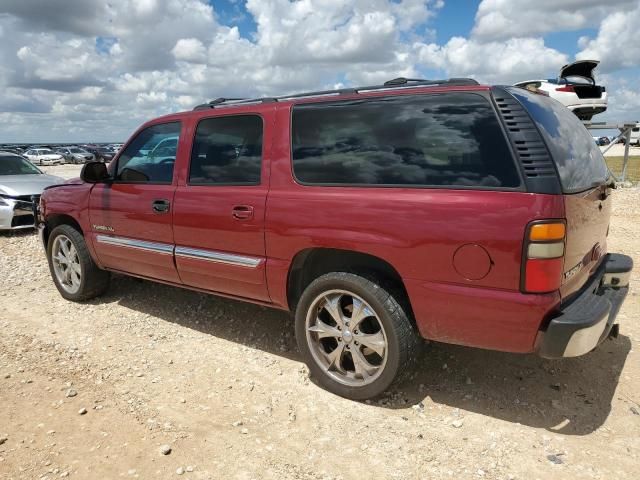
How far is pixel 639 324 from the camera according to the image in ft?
14.2

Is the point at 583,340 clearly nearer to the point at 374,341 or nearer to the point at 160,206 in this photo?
the point at 374,341

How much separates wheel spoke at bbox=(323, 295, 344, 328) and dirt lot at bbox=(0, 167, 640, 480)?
20.5 inches

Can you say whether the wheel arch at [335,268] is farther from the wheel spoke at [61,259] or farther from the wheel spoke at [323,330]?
the wheel spoke at [61,259]

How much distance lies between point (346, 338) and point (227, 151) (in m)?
1.65

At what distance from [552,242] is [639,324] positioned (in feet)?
8.30

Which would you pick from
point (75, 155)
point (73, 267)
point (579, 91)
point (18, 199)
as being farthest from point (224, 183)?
point (75, 155)

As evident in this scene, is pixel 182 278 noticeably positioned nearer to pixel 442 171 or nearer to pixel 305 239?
pixel 305 239

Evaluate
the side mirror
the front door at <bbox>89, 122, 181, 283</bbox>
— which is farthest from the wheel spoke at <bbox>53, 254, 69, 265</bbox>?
the side mirror

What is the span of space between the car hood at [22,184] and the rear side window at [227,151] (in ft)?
20.9

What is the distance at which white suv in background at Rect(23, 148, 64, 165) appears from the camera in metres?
46.4

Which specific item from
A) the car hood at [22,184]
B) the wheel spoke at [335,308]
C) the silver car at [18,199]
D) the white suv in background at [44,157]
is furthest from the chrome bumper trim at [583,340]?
the white suv in background at [44,157]

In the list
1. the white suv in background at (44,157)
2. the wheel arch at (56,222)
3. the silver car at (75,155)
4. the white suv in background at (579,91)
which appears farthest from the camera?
the silver car at (75,155)

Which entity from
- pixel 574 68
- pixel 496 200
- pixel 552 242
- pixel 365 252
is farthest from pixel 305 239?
pixel 574 68

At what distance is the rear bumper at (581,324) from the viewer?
2.55m
